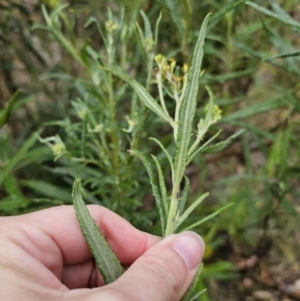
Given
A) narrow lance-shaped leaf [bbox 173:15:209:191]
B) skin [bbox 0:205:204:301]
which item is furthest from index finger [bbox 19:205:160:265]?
narrow lance-shaped leaf [bbox 173:15:209:191]

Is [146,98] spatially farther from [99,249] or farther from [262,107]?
[262,107]

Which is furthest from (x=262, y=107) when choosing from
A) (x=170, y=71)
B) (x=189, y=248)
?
(x=189, y=248)

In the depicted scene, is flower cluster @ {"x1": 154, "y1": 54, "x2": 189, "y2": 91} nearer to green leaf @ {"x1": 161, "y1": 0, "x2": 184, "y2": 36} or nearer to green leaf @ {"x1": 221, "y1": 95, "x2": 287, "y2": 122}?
green leaf @ {"x1": 161, "y1": 0, "x2": 184, "y2": 36}

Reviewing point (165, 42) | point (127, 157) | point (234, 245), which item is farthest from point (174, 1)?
point (234, 245)

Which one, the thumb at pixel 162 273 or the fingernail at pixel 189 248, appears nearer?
the thumb at pixel 162 273

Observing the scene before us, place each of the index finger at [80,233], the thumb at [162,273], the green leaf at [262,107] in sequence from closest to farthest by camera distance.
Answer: the thumb at [162,273] < the index finger at [80,233] < the green leaf at [262,107]

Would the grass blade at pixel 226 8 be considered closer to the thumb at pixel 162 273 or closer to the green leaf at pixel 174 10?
the green leaf at pixel 174 10

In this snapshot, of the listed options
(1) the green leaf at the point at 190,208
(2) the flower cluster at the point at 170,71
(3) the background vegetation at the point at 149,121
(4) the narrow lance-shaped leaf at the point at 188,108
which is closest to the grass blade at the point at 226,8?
(3) the background vegetation at the point at 149,121
